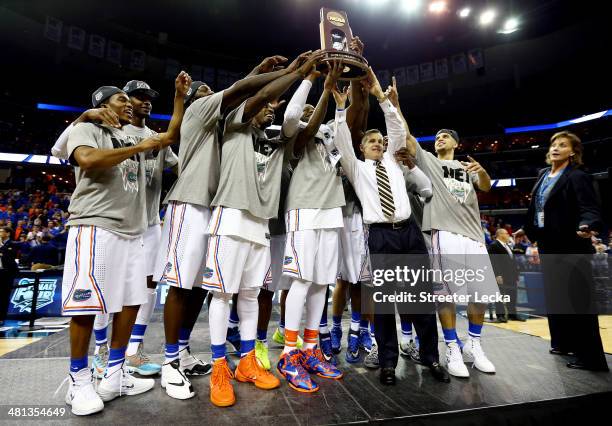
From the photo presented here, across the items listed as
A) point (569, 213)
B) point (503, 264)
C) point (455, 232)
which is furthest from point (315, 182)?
point (503, 264)

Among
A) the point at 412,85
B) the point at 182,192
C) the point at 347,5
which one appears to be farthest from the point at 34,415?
the point at 412,85

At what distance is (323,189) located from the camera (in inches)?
94.6

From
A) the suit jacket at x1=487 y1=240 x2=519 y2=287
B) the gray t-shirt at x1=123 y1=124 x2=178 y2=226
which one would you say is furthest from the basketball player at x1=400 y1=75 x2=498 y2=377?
the suit jacket at x1=487 y1=240 x2=519 y2=287

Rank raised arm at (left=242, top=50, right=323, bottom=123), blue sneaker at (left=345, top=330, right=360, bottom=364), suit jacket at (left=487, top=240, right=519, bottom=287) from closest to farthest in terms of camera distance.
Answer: raised arm at (left=242, top=50, right=323, bottom=123), blue sneaker at (left=345, top=330, right=360, bottom=364), suit jacket at (left=487, top=240, right=519, bottom=287)

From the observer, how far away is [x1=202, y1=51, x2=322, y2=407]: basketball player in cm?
201

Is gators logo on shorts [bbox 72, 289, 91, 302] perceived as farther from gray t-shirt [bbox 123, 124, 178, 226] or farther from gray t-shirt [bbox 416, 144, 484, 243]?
gray t-shirt [bbox 416, 144, 484, 243]

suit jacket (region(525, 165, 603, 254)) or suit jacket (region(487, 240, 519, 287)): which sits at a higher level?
suit jacket (region(525, 165, 603, 254))

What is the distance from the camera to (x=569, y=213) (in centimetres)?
275

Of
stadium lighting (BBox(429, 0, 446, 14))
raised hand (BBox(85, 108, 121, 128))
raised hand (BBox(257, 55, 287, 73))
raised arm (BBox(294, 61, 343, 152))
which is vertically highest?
stadium lighting (BBox(429, 0, 446, 14))

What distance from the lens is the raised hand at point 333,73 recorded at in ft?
7.62

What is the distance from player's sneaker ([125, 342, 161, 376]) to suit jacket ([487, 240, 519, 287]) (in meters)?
5.65

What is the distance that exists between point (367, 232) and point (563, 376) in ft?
5.69

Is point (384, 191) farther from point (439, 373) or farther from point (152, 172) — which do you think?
point (152, 172)

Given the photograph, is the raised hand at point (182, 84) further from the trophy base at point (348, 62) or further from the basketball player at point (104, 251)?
the trophy base at point (348, 62)
